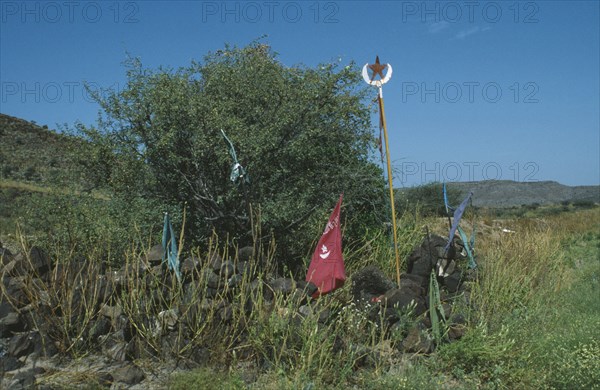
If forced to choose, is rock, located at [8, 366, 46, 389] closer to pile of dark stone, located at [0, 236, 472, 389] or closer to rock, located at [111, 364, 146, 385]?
pile of dark stone, located at [0, 236, 472, 389]

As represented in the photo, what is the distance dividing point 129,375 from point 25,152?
3831 cm

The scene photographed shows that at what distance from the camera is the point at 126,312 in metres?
6.10

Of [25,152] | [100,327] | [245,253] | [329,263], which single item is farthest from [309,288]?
[25,152]

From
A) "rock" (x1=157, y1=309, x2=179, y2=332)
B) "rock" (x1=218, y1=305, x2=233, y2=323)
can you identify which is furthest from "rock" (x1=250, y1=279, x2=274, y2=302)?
"rock" (x1=157, y1=309, x2=179, y2=332)

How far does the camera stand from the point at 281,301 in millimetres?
6484

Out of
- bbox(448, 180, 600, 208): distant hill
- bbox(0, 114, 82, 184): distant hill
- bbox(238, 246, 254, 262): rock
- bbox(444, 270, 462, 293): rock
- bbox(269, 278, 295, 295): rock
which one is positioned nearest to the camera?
bbox(269, 278, 295, 295): rock

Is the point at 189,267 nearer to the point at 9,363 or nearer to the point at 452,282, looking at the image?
the point at 9,363

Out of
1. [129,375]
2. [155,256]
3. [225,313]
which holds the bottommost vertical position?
[129,375]

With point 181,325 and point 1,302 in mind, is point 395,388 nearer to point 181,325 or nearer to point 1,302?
point 181,325

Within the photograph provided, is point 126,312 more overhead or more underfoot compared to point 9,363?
Result: more overhead

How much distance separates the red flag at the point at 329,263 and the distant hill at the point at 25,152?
25.2m

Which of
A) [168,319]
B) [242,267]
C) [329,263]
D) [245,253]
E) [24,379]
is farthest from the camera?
[245,253]

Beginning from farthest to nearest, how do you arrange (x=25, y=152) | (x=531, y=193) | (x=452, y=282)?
1. (x=531, y=193)
2. (x=25, y=152)
3. (x=452, y=282)

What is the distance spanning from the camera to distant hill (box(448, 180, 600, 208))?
193 ft
